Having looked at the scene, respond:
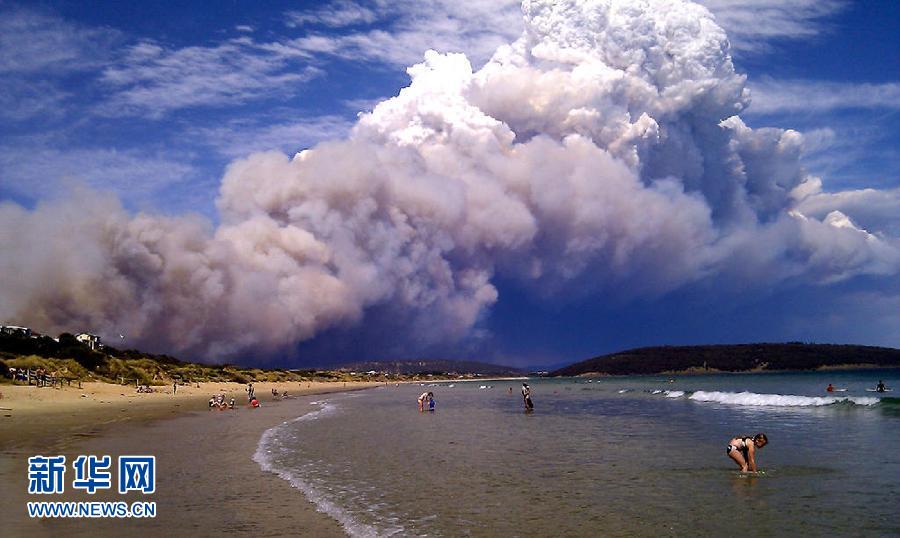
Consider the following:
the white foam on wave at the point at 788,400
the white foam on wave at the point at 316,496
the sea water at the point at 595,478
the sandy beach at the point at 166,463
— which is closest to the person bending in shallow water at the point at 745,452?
the sea water at the point at 595,478

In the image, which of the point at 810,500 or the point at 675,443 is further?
the point at 675,443

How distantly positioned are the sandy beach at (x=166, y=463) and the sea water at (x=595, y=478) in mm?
970

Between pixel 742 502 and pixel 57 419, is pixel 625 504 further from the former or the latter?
pixel 57 419

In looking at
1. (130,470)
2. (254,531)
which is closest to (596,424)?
(130,470)

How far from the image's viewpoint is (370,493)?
59.1 ft

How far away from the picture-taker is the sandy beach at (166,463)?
45.3 feet

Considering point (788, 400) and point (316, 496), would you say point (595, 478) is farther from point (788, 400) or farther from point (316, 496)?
point (788, 400)

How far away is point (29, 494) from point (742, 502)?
16.8 metres

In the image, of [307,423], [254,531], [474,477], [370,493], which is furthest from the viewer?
[307,423]

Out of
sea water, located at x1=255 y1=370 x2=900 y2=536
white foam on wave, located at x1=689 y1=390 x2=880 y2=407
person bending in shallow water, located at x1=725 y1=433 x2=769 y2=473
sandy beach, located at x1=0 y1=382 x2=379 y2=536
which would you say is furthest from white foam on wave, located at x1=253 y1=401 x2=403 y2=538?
white foam on wave, located at x1=689 y1=390 x2=880 y2=407

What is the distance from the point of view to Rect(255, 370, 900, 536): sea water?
14.3m

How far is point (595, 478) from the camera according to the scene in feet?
65.2

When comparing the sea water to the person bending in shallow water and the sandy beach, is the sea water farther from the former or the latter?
the sandy beach

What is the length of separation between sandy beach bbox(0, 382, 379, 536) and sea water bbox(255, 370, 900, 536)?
3.18ft
